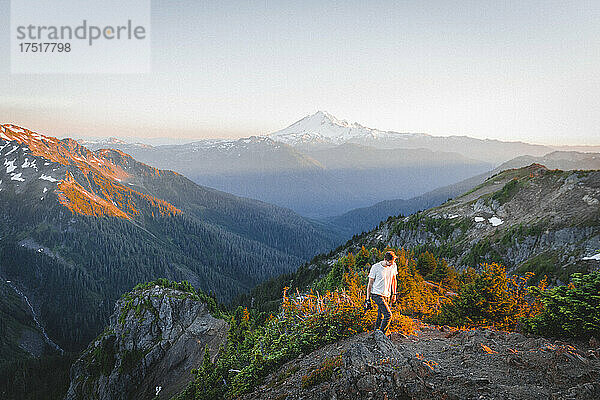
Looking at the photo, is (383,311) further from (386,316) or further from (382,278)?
(382,278)

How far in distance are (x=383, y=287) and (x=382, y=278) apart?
13.3 inches

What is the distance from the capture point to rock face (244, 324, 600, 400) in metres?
6.61

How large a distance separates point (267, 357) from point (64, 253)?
816ft

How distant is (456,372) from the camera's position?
7.82 m

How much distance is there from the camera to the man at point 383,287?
9.98 metres

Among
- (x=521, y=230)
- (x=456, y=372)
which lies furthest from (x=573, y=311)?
(x=521, y=230)

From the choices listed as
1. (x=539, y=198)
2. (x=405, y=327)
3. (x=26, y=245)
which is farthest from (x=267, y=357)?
A: (x=26, y=245)

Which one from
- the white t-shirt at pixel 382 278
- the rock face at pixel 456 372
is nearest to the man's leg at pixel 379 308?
the white t-shirt at pixel 382 278

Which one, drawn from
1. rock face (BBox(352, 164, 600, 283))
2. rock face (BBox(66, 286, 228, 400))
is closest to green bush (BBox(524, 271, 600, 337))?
rock face (BBox(66, 286, 228, 400))

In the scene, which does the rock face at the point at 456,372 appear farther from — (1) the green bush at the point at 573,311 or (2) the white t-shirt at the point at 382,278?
(2) the white t-shirt at the point at 382,278

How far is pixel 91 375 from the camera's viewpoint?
60.3 m

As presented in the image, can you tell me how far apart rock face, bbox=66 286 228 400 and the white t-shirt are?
130ft

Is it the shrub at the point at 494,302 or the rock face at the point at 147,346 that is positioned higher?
the shrub at the point at 494,302

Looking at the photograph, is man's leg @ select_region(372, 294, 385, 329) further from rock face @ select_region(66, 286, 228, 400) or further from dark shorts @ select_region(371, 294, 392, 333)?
rock face @ select_region(66, 286, 228, 400)
